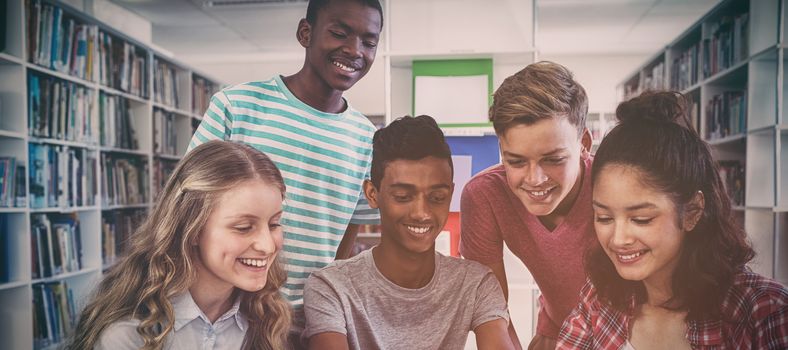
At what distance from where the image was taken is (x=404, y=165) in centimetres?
124

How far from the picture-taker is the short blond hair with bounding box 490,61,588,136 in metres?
1.12

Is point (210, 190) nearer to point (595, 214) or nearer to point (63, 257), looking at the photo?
point (595, 214)

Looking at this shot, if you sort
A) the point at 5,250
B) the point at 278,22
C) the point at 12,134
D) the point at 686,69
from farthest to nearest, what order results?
1. the point at 278,22
2. the point at 686,69
3. the point at 5,250
4. the point at 12,134

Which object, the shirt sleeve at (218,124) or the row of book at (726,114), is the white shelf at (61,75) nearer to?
the shirt sleeve at (218,124)

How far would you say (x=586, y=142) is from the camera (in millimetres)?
1148

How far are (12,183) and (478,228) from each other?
223cm

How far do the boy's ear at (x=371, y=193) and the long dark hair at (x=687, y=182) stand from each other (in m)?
0.51

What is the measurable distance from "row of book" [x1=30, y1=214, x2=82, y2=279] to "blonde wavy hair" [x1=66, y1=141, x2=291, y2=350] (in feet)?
7.07

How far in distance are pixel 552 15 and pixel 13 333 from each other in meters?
4.50

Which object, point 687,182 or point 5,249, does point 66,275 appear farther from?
point 687,182

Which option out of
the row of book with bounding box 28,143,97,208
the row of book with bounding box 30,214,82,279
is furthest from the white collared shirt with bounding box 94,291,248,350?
the row of book with bounding box 30,214,82,279

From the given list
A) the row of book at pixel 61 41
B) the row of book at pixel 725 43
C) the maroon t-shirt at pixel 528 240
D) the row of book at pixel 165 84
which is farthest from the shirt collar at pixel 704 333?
the row of book at pixel 165 84

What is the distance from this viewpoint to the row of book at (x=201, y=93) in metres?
3.85

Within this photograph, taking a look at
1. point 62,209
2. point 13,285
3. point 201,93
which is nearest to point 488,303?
point 13,285
